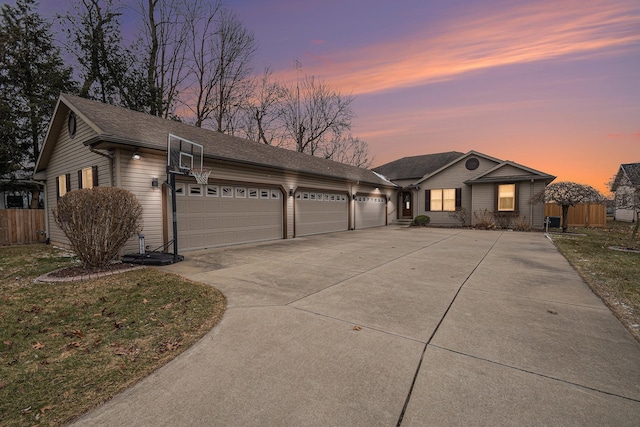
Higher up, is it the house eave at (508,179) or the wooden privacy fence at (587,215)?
the house eave at (508,179)

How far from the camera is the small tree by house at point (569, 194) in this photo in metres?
14.7

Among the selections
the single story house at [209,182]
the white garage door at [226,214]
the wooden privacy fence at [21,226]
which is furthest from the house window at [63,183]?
→ the white garage door at [226,214]

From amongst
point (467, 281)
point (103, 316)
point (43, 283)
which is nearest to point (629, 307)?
point (467, 281)

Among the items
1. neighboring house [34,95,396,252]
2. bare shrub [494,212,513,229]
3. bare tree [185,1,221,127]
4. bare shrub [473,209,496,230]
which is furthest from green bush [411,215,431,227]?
bare tree [185,1,221,127]

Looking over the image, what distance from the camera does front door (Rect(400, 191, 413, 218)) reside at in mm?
24250

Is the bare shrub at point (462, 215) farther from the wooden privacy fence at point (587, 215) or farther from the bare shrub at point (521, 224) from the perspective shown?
the wooden privacy fence at point (587, 215)

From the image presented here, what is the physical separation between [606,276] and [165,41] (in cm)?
2650

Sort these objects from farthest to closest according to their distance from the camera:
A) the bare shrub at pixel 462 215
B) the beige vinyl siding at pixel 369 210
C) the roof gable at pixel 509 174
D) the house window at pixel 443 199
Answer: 1. the house window at pixel 443 199
2. the bare shrub at pixel 462 215
3. the beige vinyl siding at pixel 369 210
4. the roof gable at pixel 509 174

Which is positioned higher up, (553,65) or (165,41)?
(165,41)

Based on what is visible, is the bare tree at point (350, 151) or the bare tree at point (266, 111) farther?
the bare tree at point (350, 151)

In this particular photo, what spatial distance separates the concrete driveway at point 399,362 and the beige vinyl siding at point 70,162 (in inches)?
261

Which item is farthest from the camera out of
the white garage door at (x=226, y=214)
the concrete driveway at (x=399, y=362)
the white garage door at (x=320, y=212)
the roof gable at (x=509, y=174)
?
the roof gable at (x=509, y=174)

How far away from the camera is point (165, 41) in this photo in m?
19.7

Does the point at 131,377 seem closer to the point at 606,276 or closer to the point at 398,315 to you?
the point at 398,315
